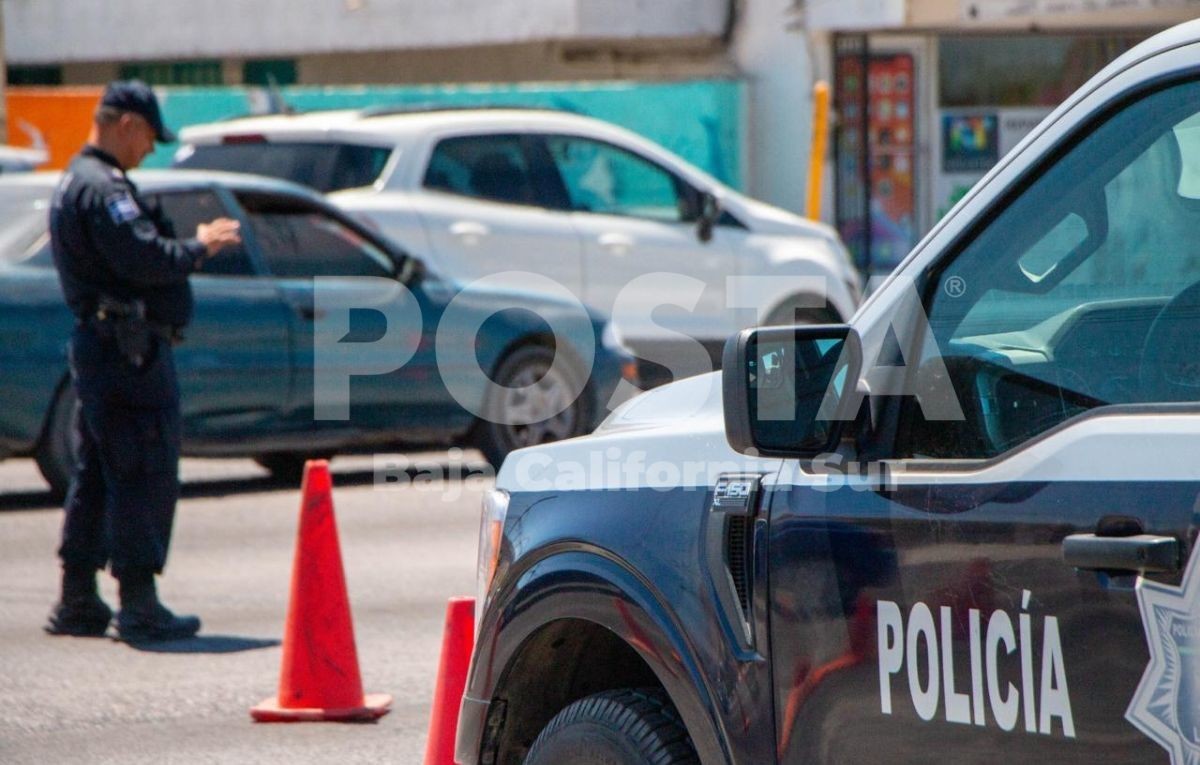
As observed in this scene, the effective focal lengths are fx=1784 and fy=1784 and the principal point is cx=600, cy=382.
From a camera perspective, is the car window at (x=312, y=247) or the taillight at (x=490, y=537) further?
the car window at (x=312, y=247)

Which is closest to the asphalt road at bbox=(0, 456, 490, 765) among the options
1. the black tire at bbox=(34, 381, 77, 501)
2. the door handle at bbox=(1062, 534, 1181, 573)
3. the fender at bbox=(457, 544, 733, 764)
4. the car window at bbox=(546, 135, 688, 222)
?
the black tire at bbox=(34, 381, 77, 501)

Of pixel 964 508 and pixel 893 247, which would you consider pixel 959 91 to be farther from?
pixel 964 508

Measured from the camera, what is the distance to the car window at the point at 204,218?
984 centimetres

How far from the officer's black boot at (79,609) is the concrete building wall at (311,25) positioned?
13.8 meters

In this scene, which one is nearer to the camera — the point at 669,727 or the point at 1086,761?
the point at 1086,761

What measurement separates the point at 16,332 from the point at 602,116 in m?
10.9

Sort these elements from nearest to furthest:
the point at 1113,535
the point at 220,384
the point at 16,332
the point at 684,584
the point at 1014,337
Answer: the point at 1113,535 < the point at 1014,337 < the point at 684,584 < the point at 16,332 < the point at 220,384

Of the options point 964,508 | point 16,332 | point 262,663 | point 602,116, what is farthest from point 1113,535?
point 602,116

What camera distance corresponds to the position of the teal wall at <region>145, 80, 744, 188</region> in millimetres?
19156

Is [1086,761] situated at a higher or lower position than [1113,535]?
lower

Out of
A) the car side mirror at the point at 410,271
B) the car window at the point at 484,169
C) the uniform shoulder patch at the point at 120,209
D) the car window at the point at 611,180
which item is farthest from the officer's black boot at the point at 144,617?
the car window at the point at 611,180

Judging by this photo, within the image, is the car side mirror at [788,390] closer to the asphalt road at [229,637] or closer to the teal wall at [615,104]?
the asphalt road at [229,637]

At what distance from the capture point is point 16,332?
920 cm

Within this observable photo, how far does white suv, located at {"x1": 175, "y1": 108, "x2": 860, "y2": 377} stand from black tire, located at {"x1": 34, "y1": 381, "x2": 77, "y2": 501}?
9.04 feet
